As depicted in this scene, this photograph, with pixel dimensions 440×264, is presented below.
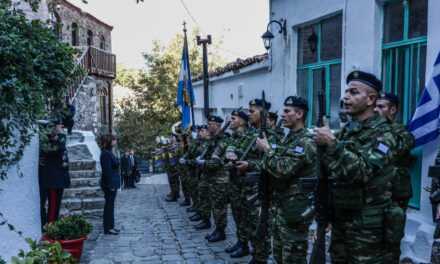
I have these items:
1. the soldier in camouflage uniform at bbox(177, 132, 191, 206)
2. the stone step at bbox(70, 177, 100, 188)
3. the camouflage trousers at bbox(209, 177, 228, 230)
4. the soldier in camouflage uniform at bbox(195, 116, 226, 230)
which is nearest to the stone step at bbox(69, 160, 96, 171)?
the stone step at bbox(70, 177, 100, 188)

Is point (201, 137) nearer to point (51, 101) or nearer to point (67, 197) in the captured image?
point (67, 197)

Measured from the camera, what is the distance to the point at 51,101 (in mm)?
4594

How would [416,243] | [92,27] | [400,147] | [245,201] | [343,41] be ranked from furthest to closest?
1. [92,27]
2. [343,41]
3. [245,201]
4. [416,243]
5. [400,147]

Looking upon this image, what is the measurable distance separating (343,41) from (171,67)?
2145 cm

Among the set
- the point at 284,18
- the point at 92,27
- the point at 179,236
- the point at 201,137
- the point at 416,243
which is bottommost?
the point at 179,236

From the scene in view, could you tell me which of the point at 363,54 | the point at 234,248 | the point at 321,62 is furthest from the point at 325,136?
the point at 321,62

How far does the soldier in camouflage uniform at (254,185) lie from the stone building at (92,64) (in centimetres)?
1152

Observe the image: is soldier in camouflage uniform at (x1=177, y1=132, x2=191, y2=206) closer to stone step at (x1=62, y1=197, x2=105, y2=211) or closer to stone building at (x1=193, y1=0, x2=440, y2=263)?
stone step at (x1=62, y1=197, x2=105, y2=211)

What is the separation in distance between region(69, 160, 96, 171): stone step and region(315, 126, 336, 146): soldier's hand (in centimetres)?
768

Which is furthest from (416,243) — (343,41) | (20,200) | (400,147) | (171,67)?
(171,67)

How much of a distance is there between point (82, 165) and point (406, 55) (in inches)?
279

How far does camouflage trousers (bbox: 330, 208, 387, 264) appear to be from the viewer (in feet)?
10.4

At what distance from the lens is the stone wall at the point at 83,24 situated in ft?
68.9

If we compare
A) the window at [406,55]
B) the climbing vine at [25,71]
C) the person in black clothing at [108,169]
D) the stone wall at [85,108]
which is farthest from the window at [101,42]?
the climbing vine at [25,71]
